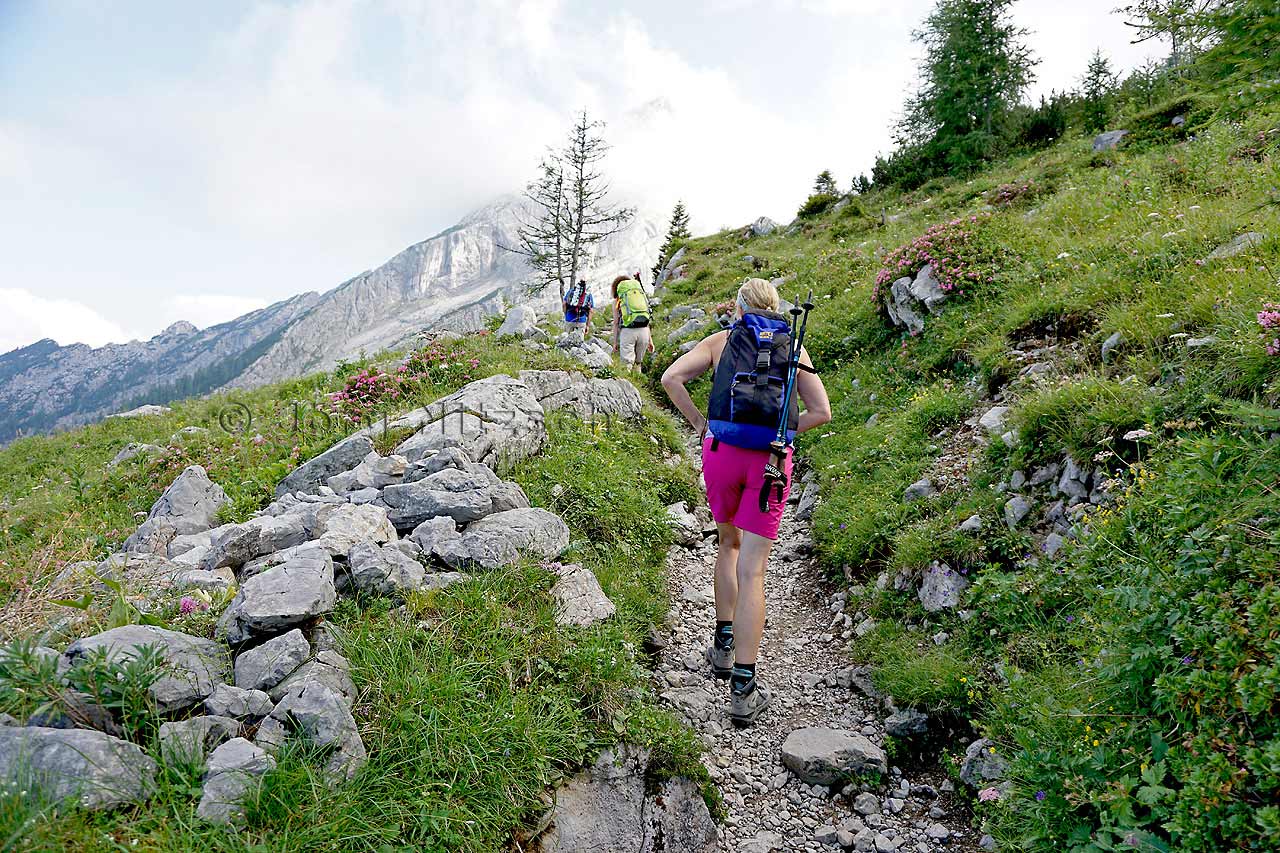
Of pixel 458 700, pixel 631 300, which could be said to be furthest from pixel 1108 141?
pixel 458 700

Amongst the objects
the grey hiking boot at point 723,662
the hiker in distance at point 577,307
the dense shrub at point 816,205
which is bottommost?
the grey hiking boot at point 723,662

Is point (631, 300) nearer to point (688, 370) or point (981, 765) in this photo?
point (688, 370)

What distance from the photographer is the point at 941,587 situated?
19.3 feet

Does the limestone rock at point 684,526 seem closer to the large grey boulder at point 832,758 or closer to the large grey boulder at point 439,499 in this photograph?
the large grey boulder at point 439,499

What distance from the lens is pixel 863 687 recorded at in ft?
18.6

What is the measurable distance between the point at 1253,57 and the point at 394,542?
743cm

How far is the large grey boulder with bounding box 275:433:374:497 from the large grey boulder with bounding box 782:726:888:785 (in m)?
5.86

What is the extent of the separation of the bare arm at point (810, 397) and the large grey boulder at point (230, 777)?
4514 millimetres

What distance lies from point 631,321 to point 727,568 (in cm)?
1009

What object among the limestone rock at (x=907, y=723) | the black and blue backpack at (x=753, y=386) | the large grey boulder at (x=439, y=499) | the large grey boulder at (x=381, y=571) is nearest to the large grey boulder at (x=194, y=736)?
the large grey boulder at (x=381, y=571)

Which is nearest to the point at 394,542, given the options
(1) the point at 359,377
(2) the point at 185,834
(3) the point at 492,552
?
(3) the point at 492,552

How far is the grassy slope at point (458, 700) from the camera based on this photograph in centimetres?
306

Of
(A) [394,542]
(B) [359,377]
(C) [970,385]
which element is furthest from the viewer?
(B) [359,377]

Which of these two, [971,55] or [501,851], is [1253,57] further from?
[971,55]
